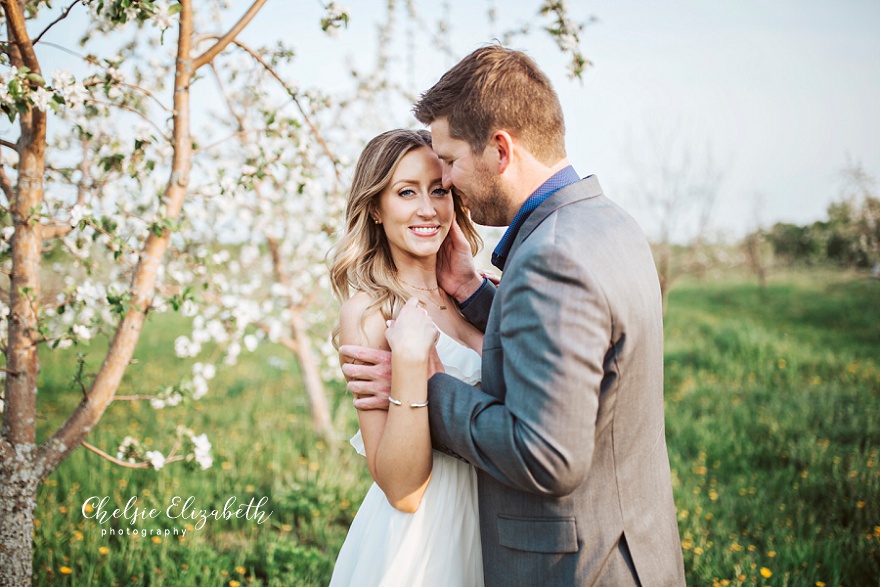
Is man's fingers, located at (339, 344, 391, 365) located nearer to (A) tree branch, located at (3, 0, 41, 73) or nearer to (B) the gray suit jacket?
(B) the gray suit jacket

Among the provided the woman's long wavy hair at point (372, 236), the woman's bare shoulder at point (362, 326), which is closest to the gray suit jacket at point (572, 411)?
the woman's bare shoulder at point (362, 326)

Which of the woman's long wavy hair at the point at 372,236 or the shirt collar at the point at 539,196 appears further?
the woman's long wavy hair at the point at 372,236

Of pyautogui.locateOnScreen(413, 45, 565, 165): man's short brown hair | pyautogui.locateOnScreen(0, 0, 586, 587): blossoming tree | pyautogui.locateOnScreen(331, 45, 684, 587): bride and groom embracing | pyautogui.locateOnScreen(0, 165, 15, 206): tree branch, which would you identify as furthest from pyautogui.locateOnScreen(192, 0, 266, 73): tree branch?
pyautogui.locateOnScreen(413, 45, 565, 165): man's short brown hair

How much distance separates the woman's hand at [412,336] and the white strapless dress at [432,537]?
0.27 m

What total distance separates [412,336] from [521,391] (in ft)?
1.70

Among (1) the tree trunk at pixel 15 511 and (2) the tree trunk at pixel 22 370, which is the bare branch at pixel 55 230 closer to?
(2) the tree trunk at pixel 22 370

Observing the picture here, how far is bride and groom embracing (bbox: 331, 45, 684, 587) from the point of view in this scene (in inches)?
58.1

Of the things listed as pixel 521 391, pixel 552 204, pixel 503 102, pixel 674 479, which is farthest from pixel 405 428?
pixel 674 479

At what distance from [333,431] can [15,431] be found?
3.53 meters

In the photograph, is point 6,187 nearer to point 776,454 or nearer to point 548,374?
point 548,374

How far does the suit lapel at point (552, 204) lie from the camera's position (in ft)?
5.78

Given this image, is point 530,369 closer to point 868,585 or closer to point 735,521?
point 868,585

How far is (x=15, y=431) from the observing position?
7.97 feet

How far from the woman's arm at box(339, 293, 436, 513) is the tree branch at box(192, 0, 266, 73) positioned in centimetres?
150
